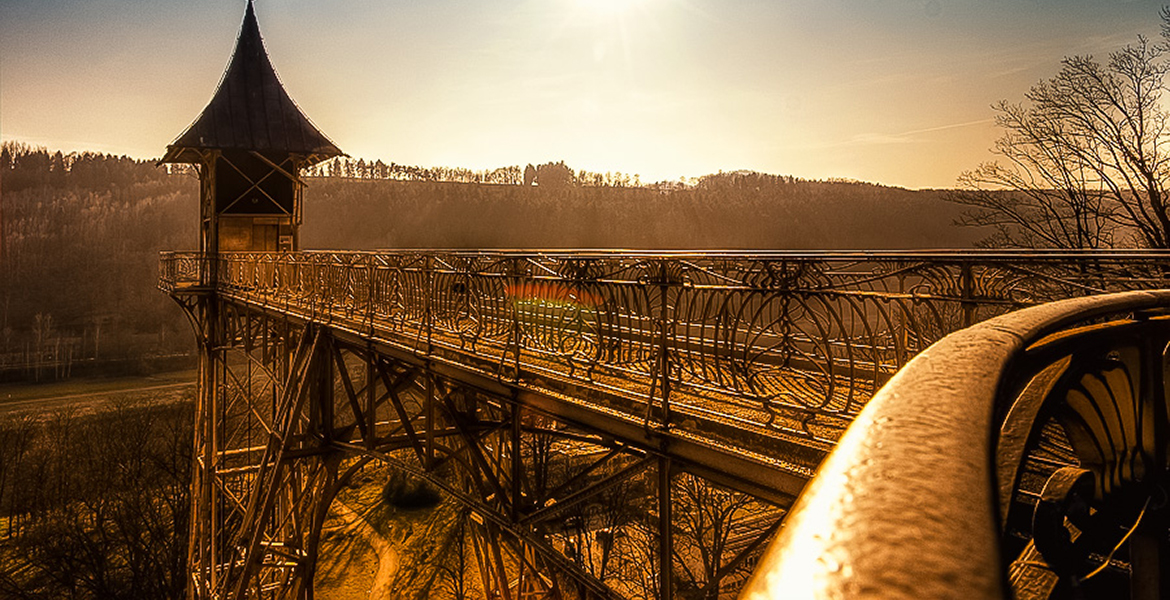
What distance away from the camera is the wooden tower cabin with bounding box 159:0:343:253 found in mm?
15773

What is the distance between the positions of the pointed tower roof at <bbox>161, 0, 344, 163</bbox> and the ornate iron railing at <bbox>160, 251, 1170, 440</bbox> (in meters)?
9.53

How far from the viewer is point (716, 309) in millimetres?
4387

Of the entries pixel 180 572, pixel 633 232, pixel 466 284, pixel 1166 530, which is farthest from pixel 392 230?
pixel 1166 530

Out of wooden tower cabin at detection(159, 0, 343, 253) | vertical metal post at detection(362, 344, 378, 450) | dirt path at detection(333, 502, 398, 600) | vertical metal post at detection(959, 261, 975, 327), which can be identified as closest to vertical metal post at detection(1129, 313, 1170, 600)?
vertical metal post at detection(959, 261, 975, 327)

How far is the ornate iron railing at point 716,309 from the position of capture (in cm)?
363

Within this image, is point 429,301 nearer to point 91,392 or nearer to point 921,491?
point 921,491

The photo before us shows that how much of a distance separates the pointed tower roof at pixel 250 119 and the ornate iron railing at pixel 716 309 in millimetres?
9532

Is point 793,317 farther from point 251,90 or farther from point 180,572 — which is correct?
point 180,572

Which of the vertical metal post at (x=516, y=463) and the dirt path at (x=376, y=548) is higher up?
the vertical metal post at (x=516, y=463)

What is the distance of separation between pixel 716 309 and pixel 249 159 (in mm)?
16098

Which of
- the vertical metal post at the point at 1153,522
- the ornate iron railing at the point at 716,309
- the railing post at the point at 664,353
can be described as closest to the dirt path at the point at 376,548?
the ornate iron railing at the point at 716,309

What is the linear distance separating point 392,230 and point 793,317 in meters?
84.7

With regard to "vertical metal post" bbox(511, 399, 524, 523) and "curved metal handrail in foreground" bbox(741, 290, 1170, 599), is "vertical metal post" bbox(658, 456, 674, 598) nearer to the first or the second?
"vertical metal post" bbox(511, 399, 524, 523)

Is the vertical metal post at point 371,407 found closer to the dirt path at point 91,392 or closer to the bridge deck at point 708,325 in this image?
the bridge deck at point 708,325
